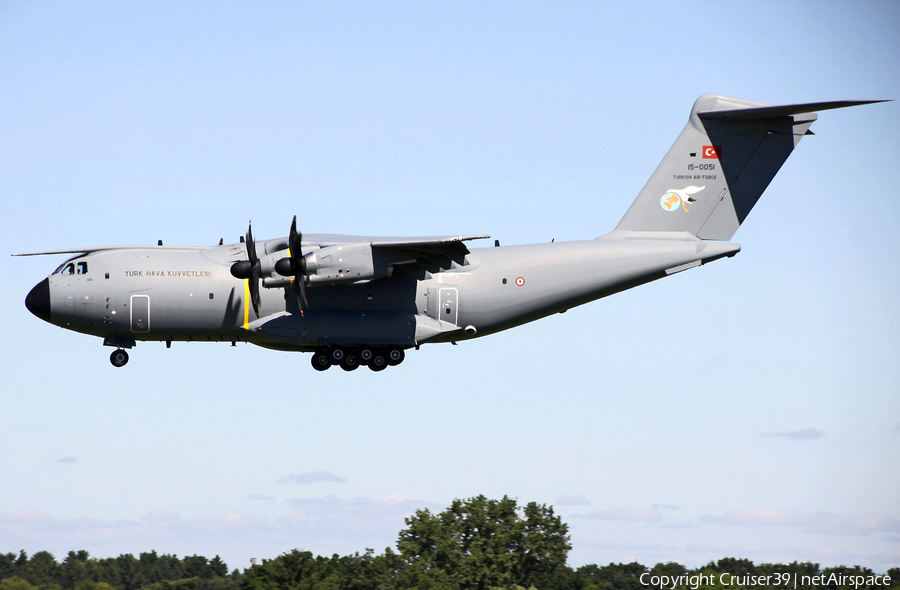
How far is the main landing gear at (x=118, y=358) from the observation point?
78.6 ft

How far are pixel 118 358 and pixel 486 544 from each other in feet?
88.8

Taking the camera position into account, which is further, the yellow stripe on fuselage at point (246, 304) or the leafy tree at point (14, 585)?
the leafy tree at point (14, 585)

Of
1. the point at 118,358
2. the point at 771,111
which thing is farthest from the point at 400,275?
the point at 771,111

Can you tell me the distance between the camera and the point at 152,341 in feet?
78.7

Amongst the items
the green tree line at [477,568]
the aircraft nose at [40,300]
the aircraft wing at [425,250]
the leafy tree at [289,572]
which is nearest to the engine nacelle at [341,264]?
the aircraft wing at [425,250]

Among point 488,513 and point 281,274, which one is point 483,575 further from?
point 281,274

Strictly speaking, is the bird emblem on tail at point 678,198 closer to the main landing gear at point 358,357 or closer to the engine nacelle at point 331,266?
the main landing gear at point 358,357

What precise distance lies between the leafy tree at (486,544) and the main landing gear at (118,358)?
24.1 metres

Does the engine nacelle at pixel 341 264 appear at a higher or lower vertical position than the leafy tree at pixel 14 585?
higher

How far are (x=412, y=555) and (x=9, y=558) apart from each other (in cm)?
3147

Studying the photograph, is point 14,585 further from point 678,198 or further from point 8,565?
point 678,198

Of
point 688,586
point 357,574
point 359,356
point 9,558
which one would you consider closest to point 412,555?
point 357,574

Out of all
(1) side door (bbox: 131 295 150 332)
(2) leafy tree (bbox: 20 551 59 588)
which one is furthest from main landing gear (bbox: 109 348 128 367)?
(2) leafy tree (bbox: 20 551 59 588)

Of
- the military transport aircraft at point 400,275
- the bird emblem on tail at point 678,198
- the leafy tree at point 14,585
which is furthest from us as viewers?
the leafy tree at point 14,585
